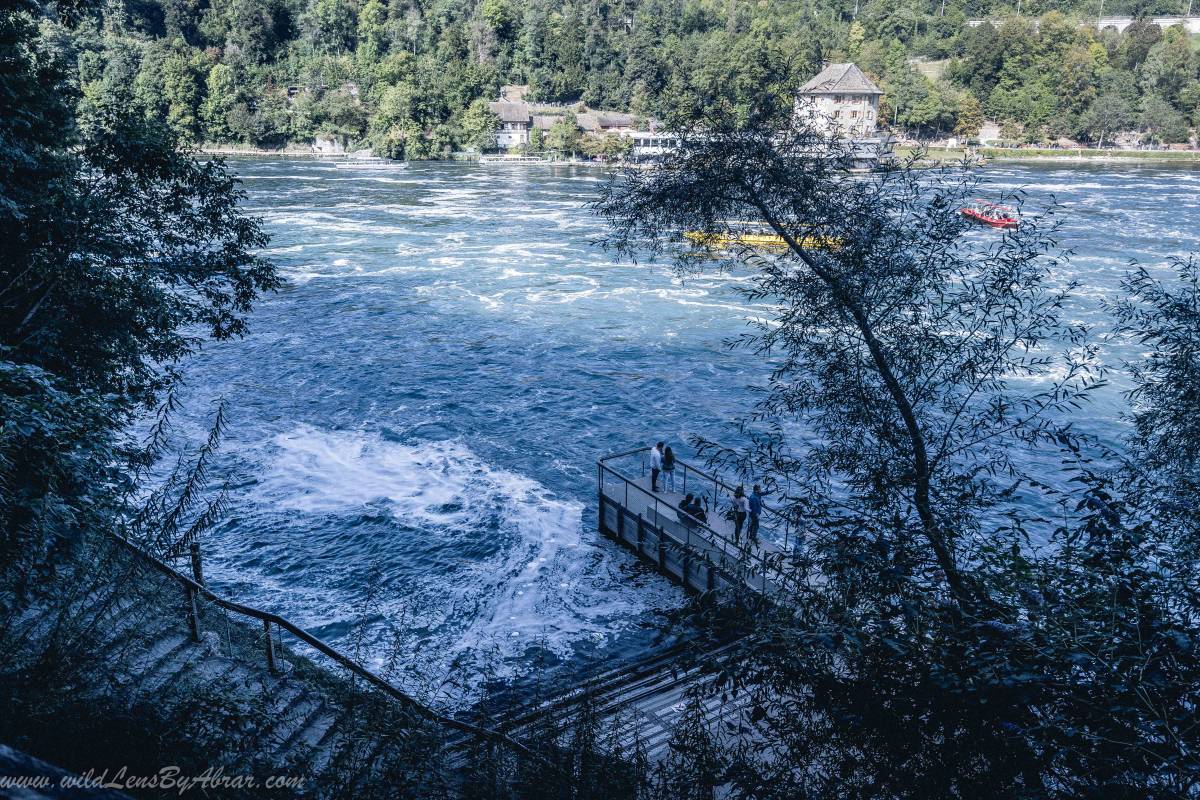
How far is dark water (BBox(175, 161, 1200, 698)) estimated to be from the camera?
17.4 meters

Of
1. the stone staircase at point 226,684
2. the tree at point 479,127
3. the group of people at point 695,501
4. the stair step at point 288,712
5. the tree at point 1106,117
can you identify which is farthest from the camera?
the tree at point 479,127

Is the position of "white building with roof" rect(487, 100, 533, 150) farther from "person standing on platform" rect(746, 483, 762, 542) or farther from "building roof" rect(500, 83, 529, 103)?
"person standing on platform" rect(746, 483, 762, 542)

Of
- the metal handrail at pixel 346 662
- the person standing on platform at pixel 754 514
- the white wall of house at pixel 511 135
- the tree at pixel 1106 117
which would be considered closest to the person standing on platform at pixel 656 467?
the person standing on platform at pixel 754 514

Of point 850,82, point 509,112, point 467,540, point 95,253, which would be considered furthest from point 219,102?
point 95,253

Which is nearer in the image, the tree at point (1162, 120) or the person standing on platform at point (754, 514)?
the person standing on platform at point (754, 514)

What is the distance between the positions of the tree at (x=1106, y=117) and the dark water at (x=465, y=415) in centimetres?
5967

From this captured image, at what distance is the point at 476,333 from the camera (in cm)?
3741

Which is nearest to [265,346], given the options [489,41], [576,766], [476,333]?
[476,333]

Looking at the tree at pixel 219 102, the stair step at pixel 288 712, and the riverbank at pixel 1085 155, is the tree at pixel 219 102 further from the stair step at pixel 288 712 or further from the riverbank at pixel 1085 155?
the stair step at pixel 288 712

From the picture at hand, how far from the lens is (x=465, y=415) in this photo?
28375mm

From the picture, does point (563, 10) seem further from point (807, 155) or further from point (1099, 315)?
point (807, 155)

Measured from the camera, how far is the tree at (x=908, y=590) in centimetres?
535

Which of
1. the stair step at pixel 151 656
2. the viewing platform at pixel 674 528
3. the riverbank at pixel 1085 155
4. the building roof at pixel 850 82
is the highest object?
the building roof at pixel 850 82

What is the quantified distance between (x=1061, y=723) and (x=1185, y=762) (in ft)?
2.40
